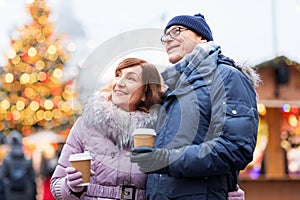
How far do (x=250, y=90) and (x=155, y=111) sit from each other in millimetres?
562

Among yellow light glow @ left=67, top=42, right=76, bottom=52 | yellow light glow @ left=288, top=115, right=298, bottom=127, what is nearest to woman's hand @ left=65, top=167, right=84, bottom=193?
yellow light glow @ left=288, top=115, right=298, bottom=127

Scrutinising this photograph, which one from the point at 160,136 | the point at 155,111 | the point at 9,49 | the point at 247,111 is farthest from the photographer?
the point at 9,49

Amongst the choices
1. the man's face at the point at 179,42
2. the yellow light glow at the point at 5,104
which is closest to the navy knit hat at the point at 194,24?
the man's face at the point at 179,42

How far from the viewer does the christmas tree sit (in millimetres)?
15398

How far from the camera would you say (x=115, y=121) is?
3094 millimetres

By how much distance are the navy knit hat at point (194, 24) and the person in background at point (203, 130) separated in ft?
0.45

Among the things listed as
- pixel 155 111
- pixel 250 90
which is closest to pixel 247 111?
pixel 250 90

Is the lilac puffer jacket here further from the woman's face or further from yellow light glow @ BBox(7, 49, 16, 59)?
yellow light glow @ BBox(7, 49, 16, 59)

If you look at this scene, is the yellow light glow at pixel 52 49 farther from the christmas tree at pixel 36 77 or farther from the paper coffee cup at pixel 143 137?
the paper coffee cup at pixel 143 137

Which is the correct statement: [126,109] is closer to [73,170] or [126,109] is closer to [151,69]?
[151,69]

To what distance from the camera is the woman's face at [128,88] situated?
10.4ft

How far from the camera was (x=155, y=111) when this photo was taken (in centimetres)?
316

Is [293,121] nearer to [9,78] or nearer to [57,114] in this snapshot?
[57,114]

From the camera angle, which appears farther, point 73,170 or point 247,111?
point 73,170
